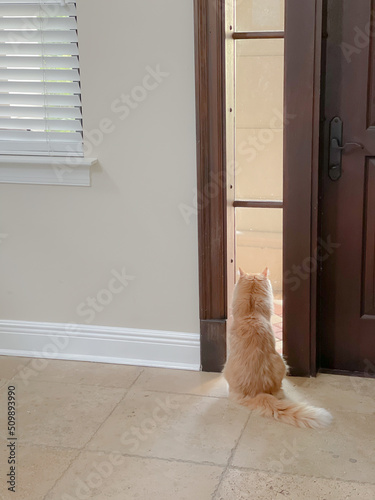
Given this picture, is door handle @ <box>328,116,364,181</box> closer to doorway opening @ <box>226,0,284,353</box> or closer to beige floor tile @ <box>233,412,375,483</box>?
doorway opening @ <box>226,0,284,353</box>

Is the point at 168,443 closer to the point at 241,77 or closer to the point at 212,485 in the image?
the point at 212,485

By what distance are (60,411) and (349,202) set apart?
1.45 metres

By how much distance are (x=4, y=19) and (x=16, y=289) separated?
1.21m

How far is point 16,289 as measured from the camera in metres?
3.30

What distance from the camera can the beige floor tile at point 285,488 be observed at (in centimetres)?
220

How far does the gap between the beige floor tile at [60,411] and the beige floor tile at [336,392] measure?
74 cm

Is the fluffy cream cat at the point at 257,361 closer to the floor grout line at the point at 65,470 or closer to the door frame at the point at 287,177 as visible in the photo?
Answer: the door frame at the point at 287,177

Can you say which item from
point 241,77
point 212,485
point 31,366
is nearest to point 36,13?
point 241,77

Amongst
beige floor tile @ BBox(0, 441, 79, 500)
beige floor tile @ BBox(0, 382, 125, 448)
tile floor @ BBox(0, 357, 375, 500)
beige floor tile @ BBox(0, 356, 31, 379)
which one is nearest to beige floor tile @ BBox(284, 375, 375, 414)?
tile floor @ BBox(0, 357, 375, 500)

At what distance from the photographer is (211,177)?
2.92 metres

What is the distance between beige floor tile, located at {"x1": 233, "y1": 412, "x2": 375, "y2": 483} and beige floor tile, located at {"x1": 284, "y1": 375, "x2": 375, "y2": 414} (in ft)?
0.25

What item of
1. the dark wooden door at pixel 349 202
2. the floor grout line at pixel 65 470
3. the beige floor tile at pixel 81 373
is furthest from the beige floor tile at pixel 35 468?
the dark wooden door at pixel 349 202

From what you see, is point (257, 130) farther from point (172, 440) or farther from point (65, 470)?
point (65, 470)

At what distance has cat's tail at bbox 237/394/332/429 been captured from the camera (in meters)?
2.62
